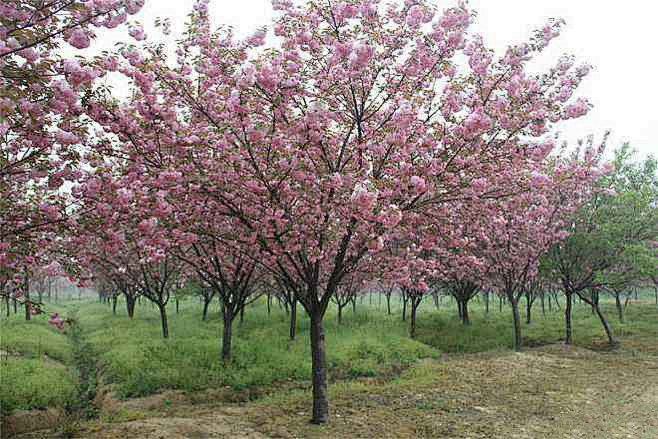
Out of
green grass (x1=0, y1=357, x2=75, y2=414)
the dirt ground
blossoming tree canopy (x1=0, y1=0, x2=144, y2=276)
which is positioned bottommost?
the dirt ground

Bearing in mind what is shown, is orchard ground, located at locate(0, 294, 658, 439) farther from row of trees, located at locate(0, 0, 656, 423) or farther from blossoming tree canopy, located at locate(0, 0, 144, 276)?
blossoming tree canopy, located at locate(0, 0, 144, 276)

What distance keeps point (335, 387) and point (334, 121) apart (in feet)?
30.4

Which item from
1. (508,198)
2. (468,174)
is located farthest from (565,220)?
(468,174)

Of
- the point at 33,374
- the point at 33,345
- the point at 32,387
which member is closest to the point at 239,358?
the point at 33,374

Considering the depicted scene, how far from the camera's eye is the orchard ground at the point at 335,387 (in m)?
11.1

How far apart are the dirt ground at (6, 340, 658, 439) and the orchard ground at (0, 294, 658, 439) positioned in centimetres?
5

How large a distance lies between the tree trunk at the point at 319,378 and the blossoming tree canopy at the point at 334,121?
0.31 ft

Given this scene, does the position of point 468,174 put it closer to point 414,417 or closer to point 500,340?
point 414,417

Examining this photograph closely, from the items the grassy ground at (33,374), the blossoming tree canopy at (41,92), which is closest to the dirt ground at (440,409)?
the grassy ground at (33,374)

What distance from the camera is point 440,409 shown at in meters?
12.8

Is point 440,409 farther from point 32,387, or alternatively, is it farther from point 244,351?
point 32,387

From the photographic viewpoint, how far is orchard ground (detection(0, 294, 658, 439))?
1105cm

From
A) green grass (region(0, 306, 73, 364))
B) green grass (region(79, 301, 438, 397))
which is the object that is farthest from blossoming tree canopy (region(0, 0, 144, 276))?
green grass (region(0, 306, 73, 364))

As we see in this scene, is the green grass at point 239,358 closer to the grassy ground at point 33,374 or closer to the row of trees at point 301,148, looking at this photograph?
the grassy ground at point 33,374
